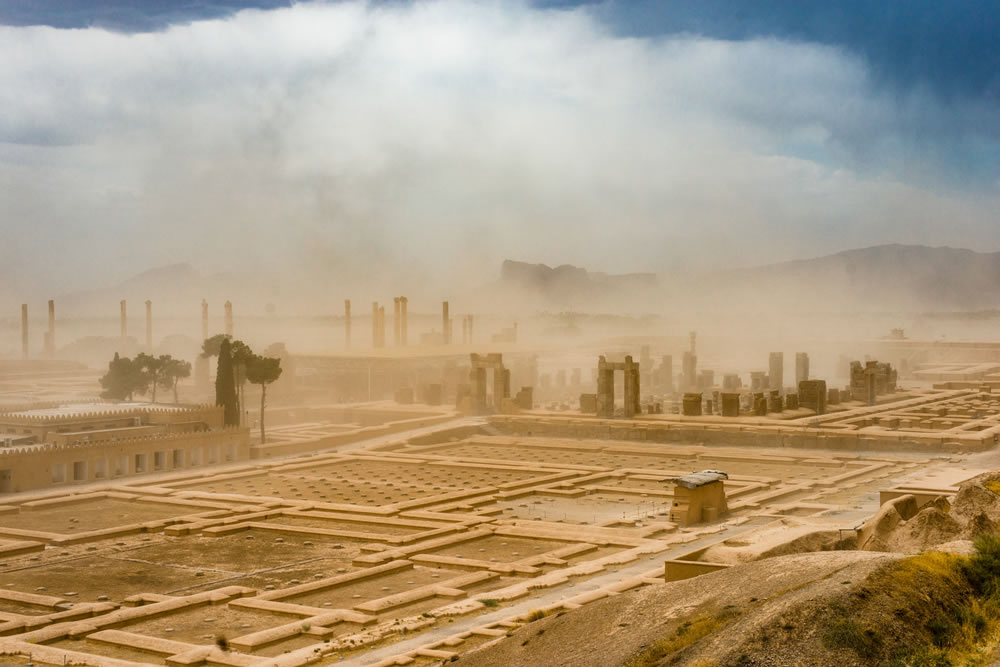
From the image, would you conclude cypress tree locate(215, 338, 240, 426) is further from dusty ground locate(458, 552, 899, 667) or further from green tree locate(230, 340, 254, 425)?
dusty ground locate(458, 552, 899, 667)

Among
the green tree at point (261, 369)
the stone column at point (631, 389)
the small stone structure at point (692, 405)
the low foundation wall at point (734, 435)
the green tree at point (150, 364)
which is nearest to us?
the low foundation wall at point (734, 435)

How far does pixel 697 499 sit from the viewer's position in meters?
27.4

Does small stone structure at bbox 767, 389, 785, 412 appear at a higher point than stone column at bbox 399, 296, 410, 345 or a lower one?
lower

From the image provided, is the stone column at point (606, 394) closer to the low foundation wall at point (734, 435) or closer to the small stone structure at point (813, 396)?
the low foundation wall at point (734, 435)

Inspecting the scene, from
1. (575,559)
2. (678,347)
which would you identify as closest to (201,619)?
(575,559)

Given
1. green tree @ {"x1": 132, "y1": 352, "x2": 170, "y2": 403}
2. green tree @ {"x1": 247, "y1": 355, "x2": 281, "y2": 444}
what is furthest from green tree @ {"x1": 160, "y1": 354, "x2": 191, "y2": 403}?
green tree @ {"x1": 247, "y1": 355, "x2": 281, "y2": 444}

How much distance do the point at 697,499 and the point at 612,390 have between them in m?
20.6

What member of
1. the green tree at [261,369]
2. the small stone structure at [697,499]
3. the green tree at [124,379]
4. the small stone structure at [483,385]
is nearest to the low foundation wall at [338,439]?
the small stone structure at [483,385]

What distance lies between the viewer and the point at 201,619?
19.3 metres

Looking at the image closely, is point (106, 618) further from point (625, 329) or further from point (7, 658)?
point (625, 329)

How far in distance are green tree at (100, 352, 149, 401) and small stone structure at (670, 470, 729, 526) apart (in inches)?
1285

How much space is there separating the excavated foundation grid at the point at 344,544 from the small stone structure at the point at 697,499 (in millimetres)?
513

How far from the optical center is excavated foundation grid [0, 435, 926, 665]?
59.6 ft

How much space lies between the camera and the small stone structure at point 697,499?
27.1m
